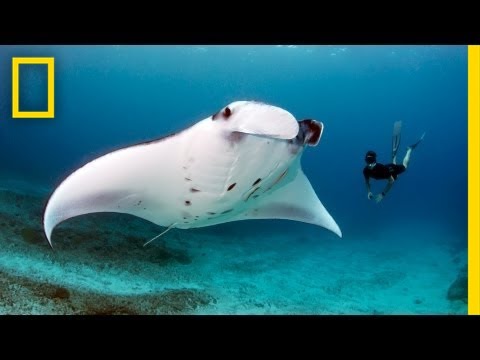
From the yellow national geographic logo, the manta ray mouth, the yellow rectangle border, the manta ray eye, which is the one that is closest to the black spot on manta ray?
the manta ray eye

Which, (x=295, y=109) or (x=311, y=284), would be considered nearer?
(x=311, y=284)

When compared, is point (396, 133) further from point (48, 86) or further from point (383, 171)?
point (48, 86)

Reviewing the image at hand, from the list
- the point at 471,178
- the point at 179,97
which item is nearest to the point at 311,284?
the point at 471,178

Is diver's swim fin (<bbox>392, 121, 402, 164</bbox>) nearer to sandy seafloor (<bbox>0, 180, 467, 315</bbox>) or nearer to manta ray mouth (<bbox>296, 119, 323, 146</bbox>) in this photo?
manta ray mouth (<bbox>296, 119, 323, 146</bbox>)

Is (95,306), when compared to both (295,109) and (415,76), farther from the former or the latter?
(295,109)

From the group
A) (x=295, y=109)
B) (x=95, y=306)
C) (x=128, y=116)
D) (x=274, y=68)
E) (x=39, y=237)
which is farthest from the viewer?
(x=295, y=109)

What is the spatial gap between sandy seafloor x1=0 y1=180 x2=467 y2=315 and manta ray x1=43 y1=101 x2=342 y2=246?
4.73 feet

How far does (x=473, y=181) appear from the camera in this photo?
4031mm

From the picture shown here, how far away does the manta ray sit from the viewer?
6.01ft

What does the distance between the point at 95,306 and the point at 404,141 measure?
35.1m

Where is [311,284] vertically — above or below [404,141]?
below

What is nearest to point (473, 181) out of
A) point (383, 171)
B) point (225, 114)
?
point (383, 171)

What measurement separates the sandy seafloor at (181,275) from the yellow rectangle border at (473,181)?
167 centimetres

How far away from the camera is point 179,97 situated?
34812mm
